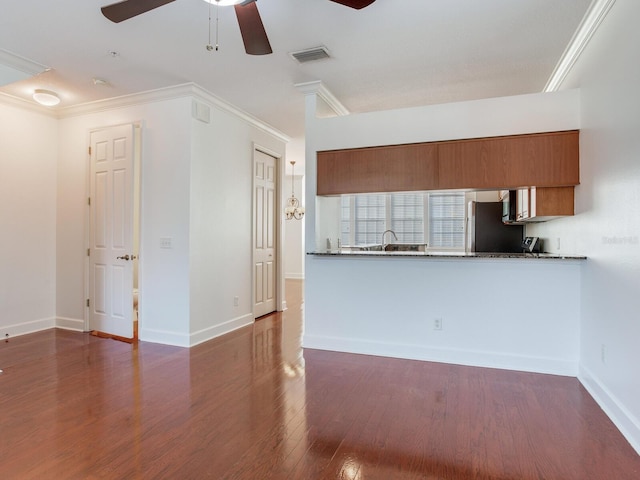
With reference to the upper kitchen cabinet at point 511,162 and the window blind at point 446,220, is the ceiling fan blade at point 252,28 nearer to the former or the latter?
the upper kitchen cabinet at point 511,162

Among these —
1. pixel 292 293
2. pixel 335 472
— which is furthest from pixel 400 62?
pixel 292 293

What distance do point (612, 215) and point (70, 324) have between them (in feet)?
19.2

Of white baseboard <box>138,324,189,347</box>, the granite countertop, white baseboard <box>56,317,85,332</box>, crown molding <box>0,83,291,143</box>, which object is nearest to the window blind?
the granite countertop

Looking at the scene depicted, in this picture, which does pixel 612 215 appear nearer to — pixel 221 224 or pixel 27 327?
pixel 221 224

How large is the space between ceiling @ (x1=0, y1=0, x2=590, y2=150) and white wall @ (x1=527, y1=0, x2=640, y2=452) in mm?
456

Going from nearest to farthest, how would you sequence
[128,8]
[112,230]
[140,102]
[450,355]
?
1. [128,8]
2. [450,355]
3. [140,102]
4. [112,230]

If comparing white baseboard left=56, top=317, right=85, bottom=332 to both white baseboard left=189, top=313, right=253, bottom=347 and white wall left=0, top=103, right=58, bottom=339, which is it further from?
white baseboard left=189, top=313, right=253, bottom=347

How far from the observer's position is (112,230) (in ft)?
14.8

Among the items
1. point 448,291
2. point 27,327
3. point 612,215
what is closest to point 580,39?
point 612,215

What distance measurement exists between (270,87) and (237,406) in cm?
321

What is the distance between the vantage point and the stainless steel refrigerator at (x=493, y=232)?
213 inches

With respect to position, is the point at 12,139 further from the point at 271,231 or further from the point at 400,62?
the point at 400,62

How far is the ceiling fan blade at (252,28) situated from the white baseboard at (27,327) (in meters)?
4.39

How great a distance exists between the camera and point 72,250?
16.1 feet
